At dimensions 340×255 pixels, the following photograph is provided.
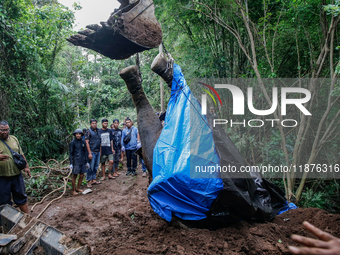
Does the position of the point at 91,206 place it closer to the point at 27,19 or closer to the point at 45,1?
the point at 27,19

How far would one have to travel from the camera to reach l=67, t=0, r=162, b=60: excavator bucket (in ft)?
7.94

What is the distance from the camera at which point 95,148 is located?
5.55m

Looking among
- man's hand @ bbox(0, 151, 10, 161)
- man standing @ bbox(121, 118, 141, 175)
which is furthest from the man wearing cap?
man's hand @ bbox(0, 151, 10, 161)

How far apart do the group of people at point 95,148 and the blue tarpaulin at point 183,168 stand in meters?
2.99

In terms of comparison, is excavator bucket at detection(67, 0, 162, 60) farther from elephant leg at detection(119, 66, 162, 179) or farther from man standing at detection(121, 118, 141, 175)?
man standing at detection(121, 118, 141, 175)

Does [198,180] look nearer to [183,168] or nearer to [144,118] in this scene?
[183,168]

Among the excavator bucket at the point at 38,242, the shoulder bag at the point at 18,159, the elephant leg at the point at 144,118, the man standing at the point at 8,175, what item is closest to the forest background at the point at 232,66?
the man standing at the point at 8,175

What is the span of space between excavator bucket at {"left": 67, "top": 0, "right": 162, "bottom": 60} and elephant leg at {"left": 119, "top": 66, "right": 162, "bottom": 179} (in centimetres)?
35

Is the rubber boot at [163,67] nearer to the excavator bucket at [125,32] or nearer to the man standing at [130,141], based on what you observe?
the excavator bucket at [125,32]

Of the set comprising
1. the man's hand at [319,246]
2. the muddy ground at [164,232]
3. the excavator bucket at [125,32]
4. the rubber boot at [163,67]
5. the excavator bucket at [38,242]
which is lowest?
the muddy ground at [164,232]

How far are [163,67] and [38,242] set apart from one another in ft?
8.12

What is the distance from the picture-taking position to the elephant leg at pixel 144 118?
3.07 m

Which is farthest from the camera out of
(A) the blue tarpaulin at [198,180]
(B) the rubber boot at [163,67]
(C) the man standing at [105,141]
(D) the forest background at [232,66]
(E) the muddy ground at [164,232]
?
(C) the man standing at [105,141]

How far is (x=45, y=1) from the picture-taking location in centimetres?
1086
